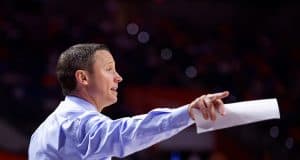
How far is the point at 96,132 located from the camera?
196 centimetres

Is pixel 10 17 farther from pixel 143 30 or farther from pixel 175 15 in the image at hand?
pixel 175 15

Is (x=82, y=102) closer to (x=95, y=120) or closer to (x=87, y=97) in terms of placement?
(x=87, y=97)

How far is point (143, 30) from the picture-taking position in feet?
28.8

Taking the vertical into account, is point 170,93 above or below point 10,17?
below

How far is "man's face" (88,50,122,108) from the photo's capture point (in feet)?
7.36

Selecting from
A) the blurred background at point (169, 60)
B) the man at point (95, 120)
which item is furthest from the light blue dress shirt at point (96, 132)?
the blurred background at point (169, 60)

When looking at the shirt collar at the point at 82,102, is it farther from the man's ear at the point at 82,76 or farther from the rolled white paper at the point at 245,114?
the rolled white paper at the point at 245,114

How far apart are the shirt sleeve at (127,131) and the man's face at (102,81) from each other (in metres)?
0.22

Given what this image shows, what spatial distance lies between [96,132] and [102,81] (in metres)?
0.32

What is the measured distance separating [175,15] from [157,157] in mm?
4050

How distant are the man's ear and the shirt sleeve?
24cm

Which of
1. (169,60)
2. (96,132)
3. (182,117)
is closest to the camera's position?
(182,117)

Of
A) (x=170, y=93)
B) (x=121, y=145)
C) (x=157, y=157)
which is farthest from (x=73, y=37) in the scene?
(x=121, y=145)

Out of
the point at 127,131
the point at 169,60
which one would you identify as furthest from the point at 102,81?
the point at 169,60
